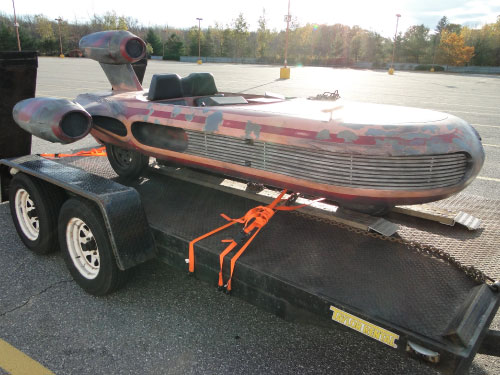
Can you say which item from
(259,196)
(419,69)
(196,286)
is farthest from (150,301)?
(419,69)

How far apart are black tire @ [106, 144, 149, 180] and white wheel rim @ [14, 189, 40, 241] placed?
3.13ft

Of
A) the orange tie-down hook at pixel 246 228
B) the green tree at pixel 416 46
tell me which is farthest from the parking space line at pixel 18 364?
the green tree at pixel 416 46

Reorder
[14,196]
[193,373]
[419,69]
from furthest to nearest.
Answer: [419,69] → [14,196] → [193,373]

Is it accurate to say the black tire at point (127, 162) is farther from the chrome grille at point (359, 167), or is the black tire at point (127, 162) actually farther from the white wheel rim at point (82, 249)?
the chrome grille at point (359, 167)

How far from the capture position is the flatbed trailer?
194 centimetres

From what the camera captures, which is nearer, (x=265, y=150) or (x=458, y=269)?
(x=458, y=269)

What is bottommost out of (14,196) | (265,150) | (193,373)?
(193,373)

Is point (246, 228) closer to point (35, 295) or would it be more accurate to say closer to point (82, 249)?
point (82, 249)

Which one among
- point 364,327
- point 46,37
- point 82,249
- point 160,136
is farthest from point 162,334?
point 46,37

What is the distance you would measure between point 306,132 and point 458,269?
4.21 feet

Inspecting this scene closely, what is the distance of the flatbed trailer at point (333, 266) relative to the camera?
1.94m

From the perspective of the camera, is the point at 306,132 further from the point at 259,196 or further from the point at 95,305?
the point at 95,305

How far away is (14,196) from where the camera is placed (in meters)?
3.82

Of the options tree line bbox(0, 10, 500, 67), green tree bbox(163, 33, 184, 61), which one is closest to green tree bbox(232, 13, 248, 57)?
tree line bbox(0, 10, 500, 67)
